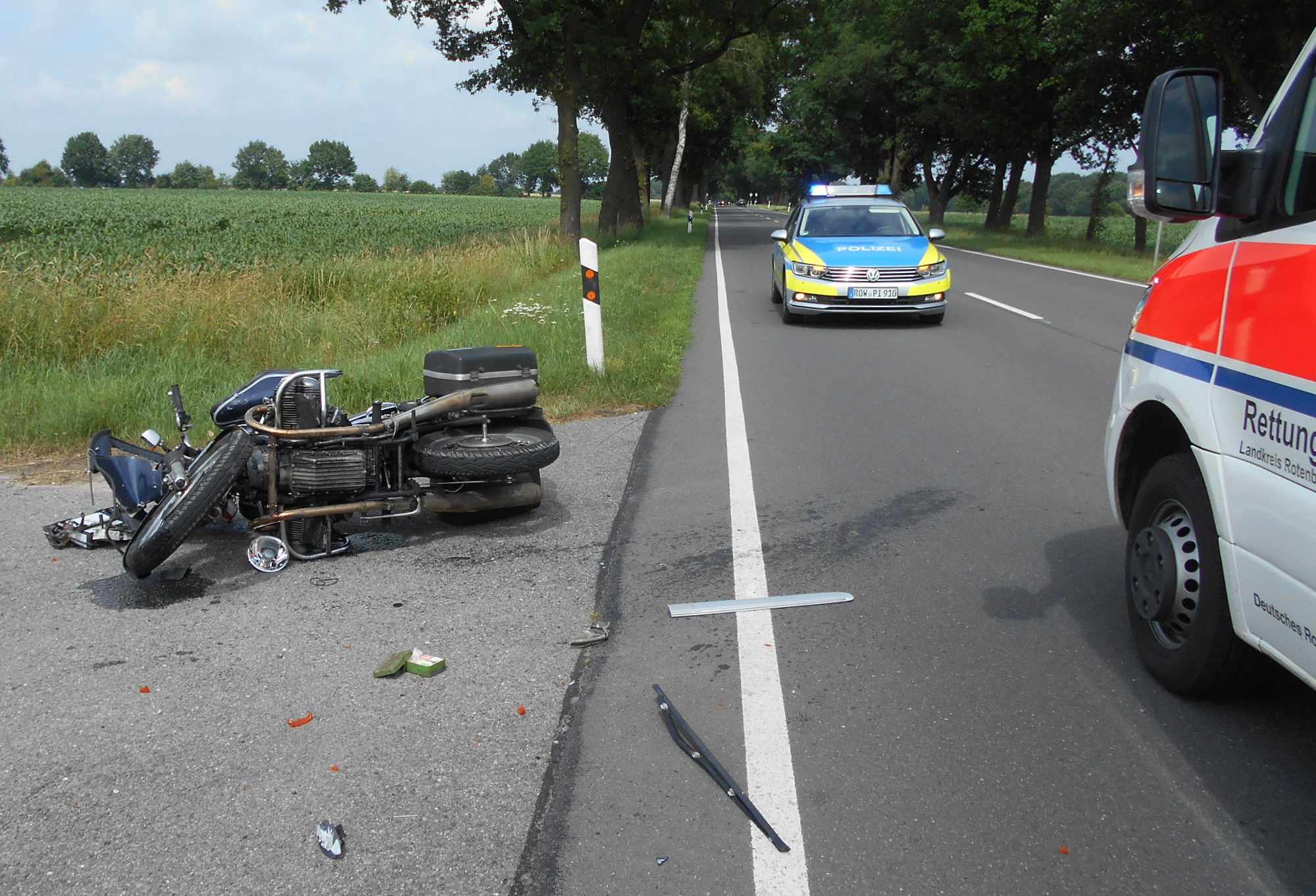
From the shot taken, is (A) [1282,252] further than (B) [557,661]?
No

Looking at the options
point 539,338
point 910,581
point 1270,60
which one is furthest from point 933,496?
point 1270,60

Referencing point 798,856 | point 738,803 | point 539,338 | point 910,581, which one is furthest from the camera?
point 539,338

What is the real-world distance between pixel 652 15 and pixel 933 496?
88.8 feet

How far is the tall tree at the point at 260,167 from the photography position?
167000mm

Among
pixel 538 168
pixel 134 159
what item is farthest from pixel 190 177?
pixel 538 168

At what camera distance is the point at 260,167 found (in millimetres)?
172375

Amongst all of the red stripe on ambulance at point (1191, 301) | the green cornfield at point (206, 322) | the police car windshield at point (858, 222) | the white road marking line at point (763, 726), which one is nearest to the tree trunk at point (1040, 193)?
the green cornfield at point (206, 322)

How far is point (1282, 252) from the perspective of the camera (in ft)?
9.07

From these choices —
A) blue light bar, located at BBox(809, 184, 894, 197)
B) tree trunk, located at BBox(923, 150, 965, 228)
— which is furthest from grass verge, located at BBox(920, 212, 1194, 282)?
tree trunk, located at BBox(923, 150, 965, 228)

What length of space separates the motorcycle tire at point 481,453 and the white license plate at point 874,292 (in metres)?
8.21

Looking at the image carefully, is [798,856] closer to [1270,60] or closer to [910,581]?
[910,581]

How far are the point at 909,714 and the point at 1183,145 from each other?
1.94 metres

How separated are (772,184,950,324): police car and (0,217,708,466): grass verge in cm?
166

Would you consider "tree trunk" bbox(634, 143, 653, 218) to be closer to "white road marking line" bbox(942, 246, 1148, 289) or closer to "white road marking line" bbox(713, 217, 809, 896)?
"white road marking line" bbox(942, 246, 1148, 289)
